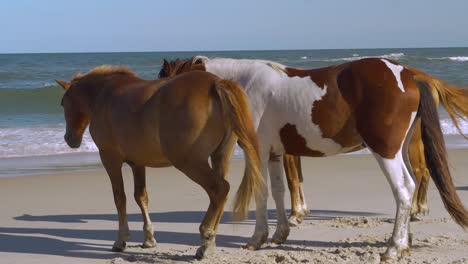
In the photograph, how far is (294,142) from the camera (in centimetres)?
531

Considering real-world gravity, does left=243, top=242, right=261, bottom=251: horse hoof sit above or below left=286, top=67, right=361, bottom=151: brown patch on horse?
below

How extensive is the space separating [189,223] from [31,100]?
53.7 feet

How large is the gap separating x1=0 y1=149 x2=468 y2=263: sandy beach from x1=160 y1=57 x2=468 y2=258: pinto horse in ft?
1.27

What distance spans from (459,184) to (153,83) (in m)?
4.60

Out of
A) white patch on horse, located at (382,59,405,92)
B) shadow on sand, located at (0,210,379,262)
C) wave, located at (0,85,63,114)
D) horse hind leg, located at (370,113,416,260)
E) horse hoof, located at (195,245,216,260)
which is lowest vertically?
wave, located at (0,85,63,114)

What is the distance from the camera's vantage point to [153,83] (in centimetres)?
527

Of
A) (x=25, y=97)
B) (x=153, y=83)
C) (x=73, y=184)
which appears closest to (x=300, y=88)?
(x=153, y=83)

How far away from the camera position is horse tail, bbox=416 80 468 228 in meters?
5.00

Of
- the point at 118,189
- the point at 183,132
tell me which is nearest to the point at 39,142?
the point at 118,189

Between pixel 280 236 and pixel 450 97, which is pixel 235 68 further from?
pixel 450 97

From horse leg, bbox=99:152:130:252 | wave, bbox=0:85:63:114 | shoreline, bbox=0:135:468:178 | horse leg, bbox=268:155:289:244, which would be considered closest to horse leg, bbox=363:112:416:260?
horse leg, bbox=268:155:289:244

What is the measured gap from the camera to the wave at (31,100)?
1975 cm

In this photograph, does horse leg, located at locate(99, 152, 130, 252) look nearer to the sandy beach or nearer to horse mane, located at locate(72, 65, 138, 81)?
the sandy beach

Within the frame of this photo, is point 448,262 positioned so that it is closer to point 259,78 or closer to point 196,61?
point 259,78
